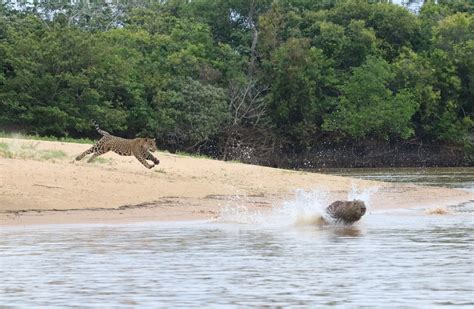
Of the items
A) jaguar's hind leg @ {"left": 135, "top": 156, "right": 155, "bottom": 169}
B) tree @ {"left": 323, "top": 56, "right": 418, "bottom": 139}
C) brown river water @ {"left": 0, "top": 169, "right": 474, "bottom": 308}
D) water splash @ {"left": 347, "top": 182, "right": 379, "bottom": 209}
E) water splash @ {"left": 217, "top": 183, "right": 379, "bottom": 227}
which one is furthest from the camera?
tree @ {"left": 323, "top": 56, "right": 418, "bottom": 139}

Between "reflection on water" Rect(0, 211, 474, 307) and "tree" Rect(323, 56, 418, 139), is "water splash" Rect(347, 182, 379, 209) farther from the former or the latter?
"tree" Rect(323, 56, 418, 139)

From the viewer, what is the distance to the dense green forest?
155 ft

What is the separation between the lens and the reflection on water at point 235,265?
32.2 ft

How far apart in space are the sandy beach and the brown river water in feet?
4.10

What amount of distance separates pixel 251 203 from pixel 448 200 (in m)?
5.25

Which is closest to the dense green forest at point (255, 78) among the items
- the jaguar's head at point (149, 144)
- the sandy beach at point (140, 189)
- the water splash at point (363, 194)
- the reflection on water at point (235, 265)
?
the sandy beach at point (140, 189)

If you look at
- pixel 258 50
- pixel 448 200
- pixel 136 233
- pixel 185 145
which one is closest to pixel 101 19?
pixel 258 50

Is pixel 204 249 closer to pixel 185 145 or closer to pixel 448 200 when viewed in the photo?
pixel 448 200

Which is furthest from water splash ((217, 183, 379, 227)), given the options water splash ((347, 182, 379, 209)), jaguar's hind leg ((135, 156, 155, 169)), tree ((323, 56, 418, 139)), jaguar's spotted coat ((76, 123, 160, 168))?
tree ((323, 56, 418, 139))

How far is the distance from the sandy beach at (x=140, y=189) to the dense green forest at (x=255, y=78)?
20.2 metres

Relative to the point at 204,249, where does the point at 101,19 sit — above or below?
above

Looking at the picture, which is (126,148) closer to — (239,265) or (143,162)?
(143,162)

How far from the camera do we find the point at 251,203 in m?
21.0

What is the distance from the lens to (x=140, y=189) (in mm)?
20391
